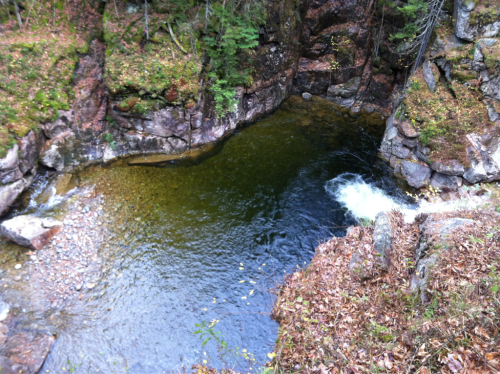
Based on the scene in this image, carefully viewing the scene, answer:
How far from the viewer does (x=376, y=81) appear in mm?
18453

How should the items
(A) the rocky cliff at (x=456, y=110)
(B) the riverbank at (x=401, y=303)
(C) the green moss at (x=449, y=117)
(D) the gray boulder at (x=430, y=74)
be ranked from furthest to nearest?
1. (D) the gray boulder at (x=430, y=74)
2. (C) the green moss at (x=449, y=117)
3. (A) the rocky cliff at (x=456, y=110)
4. (B) the riverbank at (x=401, y=303)

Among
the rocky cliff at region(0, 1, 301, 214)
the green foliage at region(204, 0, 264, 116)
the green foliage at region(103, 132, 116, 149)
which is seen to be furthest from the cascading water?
the green foliage at region(204, 0, 264, 116)

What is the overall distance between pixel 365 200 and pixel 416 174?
3221mm

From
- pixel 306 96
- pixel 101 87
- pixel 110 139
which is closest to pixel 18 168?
pixel 110 139

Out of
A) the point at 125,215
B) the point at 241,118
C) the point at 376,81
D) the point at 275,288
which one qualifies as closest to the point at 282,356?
the point at 275,288

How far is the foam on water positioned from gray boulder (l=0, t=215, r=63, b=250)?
11572 mm

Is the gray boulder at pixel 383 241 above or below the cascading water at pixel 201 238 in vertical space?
above

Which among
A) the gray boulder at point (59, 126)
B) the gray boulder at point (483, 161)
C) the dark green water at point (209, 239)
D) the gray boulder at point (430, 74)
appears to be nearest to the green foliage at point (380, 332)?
the dark green water at point (209, 239)

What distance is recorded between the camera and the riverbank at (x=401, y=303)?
4.09 metres

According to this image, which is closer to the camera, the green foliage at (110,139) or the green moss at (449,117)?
the green moss at (449,117)

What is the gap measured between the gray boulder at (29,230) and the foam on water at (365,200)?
11.6 m

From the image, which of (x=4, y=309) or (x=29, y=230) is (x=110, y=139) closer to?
(x=29, y=230)

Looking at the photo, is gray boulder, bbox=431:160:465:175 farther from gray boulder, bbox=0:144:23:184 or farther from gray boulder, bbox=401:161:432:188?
gray boulder, bbox=0:144:23:184

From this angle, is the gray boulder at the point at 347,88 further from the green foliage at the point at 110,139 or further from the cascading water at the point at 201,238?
the green foliage at the point at 110,139
